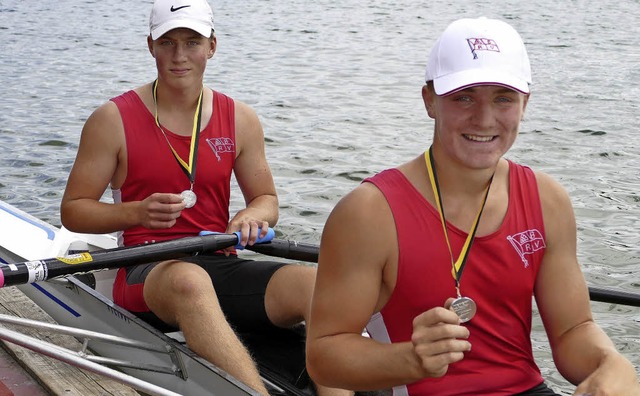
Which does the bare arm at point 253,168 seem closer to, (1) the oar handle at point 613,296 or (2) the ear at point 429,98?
(1) the oar handle at point 613,296

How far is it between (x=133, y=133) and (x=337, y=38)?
1567 centimetres

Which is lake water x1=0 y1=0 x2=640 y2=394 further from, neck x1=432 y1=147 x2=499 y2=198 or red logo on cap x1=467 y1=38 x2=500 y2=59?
red logo on cap x1=467 y1=38 x2=500 y2=59

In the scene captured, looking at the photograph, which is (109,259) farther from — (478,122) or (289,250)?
(478,122)

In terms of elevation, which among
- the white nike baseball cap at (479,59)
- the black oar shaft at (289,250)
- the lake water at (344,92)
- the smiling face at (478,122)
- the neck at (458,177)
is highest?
the white nike baseball cap at (479,59)

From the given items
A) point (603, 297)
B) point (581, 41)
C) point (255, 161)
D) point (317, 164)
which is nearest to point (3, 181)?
point (317, 164)

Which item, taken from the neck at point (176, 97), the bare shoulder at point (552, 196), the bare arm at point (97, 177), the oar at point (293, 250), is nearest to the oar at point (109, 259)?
the bare arm at point (97, 177)

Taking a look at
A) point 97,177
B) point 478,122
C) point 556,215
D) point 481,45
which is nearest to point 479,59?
point 481,45

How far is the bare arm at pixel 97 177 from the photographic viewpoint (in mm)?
4879

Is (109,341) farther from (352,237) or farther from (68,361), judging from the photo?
(352,237)

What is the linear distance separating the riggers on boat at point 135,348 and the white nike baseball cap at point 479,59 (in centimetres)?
171

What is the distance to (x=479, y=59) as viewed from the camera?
2.95 meters

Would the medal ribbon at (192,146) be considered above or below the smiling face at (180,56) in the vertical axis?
below

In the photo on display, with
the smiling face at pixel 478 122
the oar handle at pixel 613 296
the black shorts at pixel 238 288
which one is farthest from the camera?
the oar handle at pixel 613 296

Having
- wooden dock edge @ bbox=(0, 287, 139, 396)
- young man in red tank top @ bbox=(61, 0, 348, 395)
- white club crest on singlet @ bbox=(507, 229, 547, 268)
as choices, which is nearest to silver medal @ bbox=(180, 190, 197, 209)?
young man in red tank top @ bbox=(61, 0, 348, 395)
